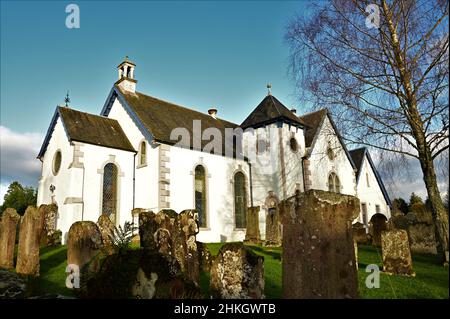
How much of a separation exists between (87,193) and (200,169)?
6512 mm

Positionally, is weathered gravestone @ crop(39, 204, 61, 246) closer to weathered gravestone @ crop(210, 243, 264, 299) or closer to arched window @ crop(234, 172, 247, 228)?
arched window @ crop(234, 172, 247, 228)

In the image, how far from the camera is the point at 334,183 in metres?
26.4

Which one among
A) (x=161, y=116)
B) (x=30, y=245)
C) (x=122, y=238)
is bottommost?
(x=30, y=245)

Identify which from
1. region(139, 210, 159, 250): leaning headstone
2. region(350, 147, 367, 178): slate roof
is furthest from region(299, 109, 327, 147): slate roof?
region(139, 210, 159, 250): leaning headstone

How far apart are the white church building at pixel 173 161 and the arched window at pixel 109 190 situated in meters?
0.05

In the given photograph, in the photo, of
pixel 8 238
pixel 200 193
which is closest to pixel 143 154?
pixel 200 193

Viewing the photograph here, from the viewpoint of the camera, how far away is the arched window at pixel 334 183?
85.3 ft

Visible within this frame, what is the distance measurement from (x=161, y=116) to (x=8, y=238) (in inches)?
515

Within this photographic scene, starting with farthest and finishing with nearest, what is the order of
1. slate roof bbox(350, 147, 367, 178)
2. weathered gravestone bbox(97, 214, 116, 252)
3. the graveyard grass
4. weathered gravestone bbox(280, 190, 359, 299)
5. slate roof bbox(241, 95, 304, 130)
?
slate roof bbox(350, 147, 367, 178) < slate roof bbox(241, 95, 304, 130) < weathered gravestone bbox(97, 214, 116, 252) < the graveyard grass < weathered gravestone bbox(280, 190, 359, 299)

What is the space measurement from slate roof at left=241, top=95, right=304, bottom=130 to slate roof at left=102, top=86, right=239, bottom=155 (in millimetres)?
2187

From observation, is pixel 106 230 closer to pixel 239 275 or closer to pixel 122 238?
pixel 122 238

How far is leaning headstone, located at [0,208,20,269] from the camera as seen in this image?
10.7 metres
